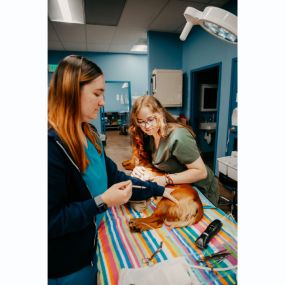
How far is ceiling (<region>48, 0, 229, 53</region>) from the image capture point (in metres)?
2.00

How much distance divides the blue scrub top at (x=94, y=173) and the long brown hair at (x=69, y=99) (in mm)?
113

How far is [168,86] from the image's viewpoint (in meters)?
3.60

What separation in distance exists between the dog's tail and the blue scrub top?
0.48m

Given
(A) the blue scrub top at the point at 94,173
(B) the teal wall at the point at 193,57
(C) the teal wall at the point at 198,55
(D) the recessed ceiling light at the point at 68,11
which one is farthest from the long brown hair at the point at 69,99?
(C) the teal wall at the point at 198,55

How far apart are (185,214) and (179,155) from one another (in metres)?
0.37

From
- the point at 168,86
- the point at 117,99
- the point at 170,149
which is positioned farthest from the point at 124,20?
the point at 117,99

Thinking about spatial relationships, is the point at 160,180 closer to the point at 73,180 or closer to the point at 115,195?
the point at 115,195

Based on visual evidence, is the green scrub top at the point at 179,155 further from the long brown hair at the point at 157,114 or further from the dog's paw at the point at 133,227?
the dog's paw at the point at 133,227

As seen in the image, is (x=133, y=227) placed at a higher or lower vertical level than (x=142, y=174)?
lower

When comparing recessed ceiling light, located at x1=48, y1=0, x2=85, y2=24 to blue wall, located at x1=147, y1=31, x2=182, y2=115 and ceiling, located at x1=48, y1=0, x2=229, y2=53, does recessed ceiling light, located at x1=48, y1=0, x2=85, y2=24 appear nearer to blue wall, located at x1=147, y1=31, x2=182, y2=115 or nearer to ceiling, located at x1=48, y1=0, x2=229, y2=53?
ceiling, located at x1=48, y1=0, x2=229, y2=53

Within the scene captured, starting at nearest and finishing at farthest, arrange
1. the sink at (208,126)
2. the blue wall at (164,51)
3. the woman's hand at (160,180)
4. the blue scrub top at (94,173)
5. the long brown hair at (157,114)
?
1. the blue scrub top at (94,173)
2. the woman's hand at (160,180)
3. the long brown hair at (157,114)
4. the blue wall at (164,51)
5. the sink at (208,126)

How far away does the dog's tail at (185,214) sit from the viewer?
1103 millimetres
